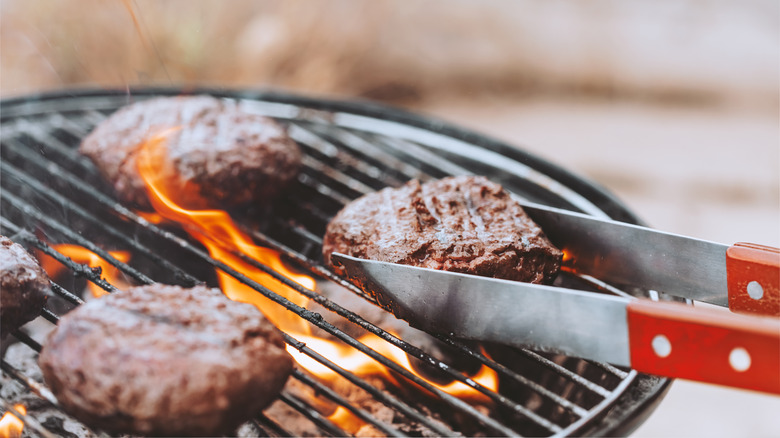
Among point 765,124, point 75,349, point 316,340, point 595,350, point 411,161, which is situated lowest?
point 75,349

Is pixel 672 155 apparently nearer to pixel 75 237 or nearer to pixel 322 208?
pixel 322 208

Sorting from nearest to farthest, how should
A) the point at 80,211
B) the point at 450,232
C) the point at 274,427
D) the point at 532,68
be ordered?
the point at 274,427
the point at 450,232
the point at 80,211
the point at 532,68

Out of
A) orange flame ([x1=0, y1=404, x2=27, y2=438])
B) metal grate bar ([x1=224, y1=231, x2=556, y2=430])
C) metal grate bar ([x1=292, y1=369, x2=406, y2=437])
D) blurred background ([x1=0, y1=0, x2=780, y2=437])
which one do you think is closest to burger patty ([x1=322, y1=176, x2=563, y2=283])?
metal grate bar ([x1=224, y1=231, x2=556, y2=430])

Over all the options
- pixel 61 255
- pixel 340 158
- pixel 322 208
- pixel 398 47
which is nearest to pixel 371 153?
pixel 340 158

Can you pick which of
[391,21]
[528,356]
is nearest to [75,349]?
[528,356]

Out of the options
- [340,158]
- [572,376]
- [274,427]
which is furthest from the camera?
[340,158]

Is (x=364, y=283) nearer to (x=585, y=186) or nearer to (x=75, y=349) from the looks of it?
(x=75, y=349)
